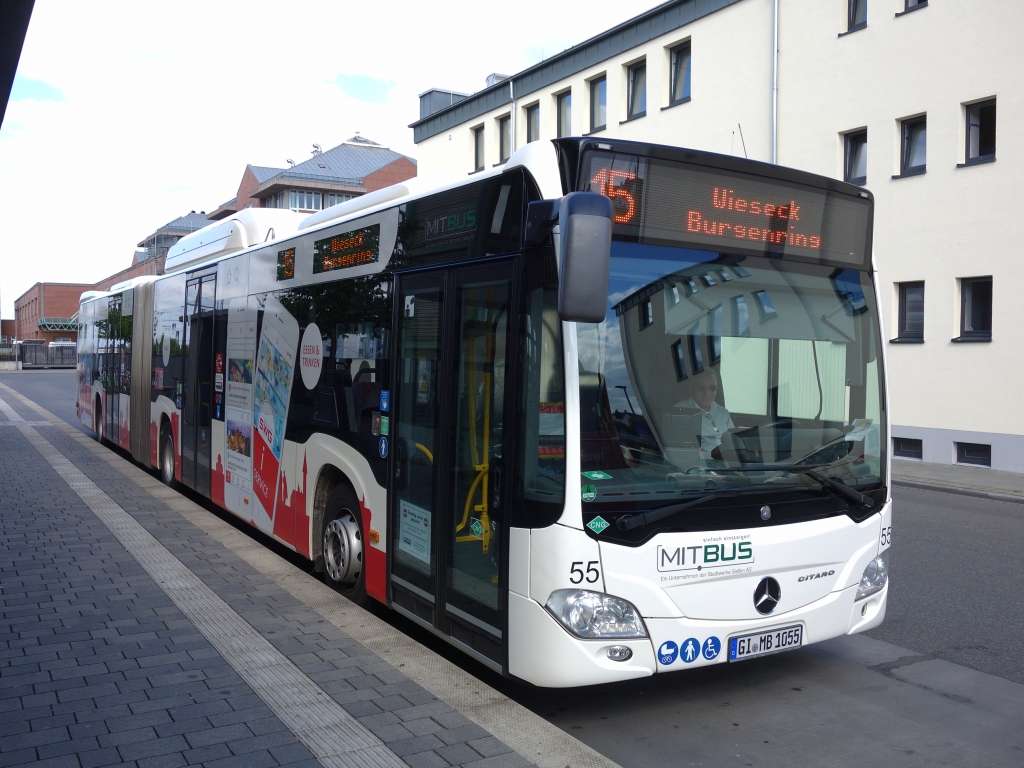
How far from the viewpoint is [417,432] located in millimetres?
5586

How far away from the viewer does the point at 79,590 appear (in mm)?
6793

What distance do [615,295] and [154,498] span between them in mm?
8503

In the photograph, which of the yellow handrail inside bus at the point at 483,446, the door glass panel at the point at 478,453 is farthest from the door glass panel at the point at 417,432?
the yellow handrail inside bus at the point at 483,446

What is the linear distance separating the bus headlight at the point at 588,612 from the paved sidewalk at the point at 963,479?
1131cm

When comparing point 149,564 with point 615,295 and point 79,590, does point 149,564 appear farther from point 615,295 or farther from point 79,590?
point 615,295

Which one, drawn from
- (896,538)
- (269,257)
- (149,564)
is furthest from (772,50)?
(149,564)

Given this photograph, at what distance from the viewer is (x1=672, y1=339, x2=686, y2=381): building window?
4570 millimetres

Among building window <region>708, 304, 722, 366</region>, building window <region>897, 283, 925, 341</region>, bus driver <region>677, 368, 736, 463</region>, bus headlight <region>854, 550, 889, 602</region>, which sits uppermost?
building window <region>897, 283, 925, 341</region>

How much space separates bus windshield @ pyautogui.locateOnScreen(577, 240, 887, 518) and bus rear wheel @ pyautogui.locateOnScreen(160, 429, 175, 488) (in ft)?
28.9

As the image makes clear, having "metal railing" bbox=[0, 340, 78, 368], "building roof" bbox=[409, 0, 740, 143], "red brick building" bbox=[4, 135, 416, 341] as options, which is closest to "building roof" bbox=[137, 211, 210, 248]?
"red brick building" bbox=[4, 135, 416, 341]

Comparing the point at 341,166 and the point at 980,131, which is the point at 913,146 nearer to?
the point at 980,131

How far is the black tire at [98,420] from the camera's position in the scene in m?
17.4

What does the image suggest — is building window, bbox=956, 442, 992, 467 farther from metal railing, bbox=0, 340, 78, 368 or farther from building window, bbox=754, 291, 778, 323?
metal railing, bbox=0, 340, 78, 368

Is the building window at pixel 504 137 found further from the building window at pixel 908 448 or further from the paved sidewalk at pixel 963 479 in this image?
the paved sidewalk at pixel 963 479
